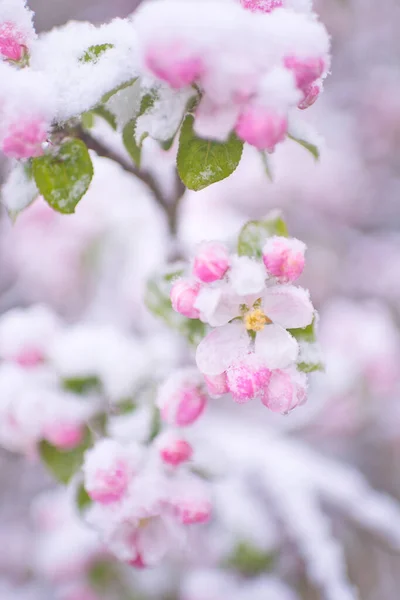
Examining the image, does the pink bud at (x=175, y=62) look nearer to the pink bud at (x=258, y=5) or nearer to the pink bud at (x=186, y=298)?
the pink bud at (x=258, y=5)

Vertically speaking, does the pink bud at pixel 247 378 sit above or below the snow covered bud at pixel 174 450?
above

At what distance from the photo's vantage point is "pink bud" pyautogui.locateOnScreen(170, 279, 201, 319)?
92 cm

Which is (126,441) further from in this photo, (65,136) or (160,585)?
(160,585)

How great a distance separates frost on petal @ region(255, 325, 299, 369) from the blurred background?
54.3 inches

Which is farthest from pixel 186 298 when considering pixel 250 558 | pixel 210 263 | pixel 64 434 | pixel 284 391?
pixel 250 558

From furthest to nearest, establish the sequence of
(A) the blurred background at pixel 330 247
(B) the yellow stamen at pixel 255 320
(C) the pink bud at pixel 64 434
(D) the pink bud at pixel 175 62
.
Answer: (A) the blurred background at pixel 330 247, (C) the pink bud at pixel 64 434, (B) the yellow stamen at pixel 255 320, (D) the pink bud at pixel 175 62

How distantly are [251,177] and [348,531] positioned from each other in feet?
6.06

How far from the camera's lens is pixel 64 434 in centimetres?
138

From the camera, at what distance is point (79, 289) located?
3.06 metres

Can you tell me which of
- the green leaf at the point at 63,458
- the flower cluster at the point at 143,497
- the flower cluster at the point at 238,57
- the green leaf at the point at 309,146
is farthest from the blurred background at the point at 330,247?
the flower cluster at the point at 238,57

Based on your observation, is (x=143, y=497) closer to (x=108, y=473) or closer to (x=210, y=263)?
(x=108, y=473)

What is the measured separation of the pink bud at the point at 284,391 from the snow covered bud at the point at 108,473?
1.21 feet

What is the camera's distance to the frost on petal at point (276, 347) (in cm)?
91

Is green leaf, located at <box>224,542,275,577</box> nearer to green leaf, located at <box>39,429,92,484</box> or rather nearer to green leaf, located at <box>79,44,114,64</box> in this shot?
green leaf, located at <box>39,429,92,484</box>
